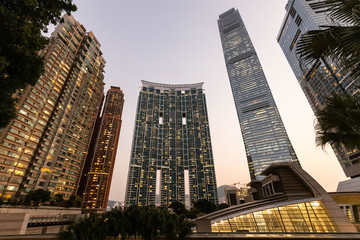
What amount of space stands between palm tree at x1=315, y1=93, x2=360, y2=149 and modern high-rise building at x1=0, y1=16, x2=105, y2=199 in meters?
67.5

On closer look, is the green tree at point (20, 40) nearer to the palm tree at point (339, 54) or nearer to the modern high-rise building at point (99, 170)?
the palm tree at point (339, 54)

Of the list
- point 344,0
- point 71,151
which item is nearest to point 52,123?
point 71,151

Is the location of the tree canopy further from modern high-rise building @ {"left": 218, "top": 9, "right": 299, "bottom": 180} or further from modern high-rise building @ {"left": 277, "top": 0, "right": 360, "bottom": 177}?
modern high-rise building @ {"left": 218, "top": 9, "right": 299, "bottom": 180}

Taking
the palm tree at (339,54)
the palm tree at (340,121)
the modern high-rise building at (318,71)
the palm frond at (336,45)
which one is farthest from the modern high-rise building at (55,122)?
the modern high-rise building at (318,71)

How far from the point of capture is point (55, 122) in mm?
76625

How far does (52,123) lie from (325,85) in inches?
6265

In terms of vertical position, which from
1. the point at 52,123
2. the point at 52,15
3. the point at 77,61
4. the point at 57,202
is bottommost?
the point at 57,202

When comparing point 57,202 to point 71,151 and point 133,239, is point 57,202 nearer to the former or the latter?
point 71,151

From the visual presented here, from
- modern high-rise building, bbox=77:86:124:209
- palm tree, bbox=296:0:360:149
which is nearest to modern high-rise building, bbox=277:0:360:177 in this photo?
palm tree, bbox=296:0:360:149

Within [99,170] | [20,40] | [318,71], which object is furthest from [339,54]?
[99,170]

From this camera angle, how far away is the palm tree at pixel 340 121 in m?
6.46

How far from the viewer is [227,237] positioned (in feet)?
35.6

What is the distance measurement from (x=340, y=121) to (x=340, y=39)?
3.99 m

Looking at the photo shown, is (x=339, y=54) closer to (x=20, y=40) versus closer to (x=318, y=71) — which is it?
(x=20, y=40)
